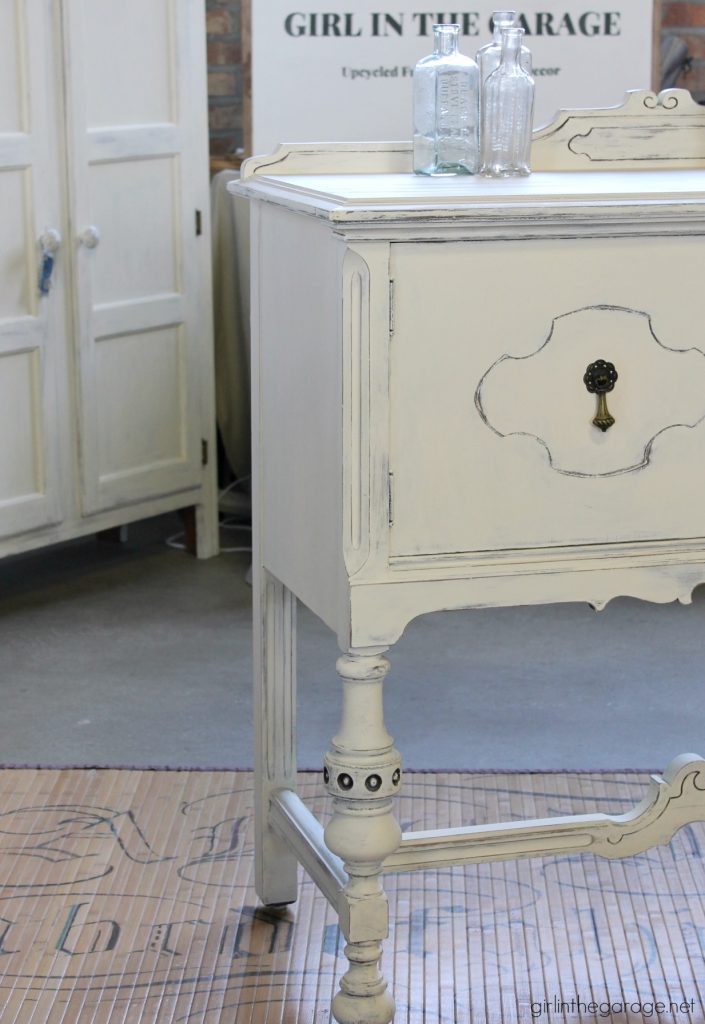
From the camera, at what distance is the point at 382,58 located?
333 cm

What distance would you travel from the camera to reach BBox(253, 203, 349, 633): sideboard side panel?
1.51 metres

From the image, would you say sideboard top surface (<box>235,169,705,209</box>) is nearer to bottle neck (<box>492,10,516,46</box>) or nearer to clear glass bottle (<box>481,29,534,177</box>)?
clear glass bottle (<box>481,29,534,177</box>)

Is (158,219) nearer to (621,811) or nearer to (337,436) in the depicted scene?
(621,811)

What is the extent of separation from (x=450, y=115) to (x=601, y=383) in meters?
0.43

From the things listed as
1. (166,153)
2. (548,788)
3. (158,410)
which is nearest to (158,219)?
(166,153)

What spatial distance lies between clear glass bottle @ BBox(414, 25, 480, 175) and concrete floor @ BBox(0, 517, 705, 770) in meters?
1.05

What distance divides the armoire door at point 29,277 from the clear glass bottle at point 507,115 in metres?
1.57

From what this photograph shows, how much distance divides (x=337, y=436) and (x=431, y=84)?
512 millimetres

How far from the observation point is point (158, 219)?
3426 mm

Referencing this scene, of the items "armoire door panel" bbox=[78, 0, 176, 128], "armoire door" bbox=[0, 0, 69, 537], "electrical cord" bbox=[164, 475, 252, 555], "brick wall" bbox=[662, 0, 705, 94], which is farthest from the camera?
"brick wall" bbox=[662, 0, 705, 94]

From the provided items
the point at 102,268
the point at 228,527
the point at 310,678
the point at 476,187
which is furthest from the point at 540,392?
the point at 228,527

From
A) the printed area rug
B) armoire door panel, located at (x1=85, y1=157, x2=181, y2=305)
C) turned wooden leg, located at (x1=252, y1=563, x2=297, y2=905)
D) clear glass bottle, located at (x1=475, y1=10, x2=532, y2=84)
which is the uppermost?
clear glass bottle, located at (x1=475, y1=10, x2=532, y2=84)

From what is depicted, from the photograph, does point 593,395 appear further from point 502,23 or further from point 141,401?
point 141,401

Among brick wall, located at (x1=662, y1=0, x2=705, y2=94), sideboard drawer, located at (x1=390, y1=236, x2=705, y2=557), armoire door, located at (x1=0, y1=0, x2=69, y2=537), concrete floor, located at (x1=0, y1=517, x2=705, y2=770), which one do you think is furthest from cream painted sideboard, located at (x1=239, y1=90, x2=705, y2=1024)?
brick wall, located at (x1=662, y1=0, x2=705, y2=94)
